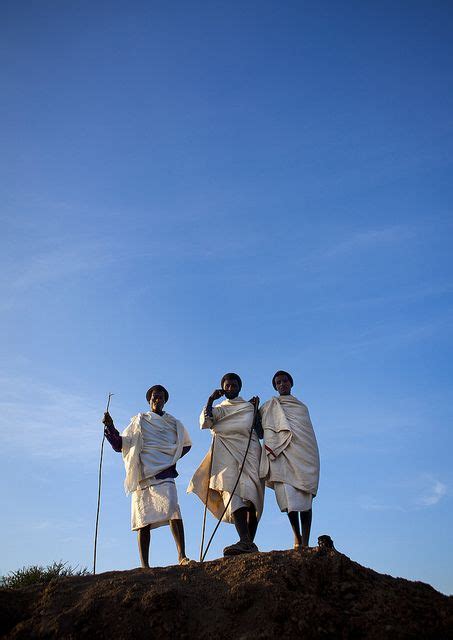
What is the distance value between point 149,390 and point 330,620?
454 cm

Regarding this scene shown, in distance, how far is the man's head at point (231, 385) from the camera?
8867 millimetres

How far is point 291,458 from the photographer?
819cm

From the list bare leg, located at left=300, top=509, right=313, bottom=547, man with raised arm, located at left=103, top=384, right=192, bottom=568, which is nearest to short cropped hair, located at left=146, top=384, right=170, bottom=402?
man with raised arm, located at left=103, top=384, right=192, bottom=568

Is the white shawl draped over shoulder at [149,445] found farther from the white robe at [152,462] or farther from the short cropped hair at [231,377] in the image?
the short cropped hair at [231,377]

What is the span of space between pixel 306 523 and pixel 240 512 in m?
0.84

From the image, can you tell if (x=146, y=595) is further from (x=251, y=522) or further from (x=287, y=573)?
(x=251, y=522)

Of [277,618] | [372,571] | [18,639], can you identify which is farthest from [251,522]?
[18,639]

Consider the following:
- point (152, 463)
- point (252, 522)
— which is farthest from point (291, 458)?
point (152, 463)

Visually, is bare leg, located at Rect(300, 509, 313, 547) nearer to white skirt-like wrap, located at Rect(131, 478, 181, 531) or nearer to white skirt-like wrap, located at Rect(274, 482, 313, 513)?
white skirt-like wrap, located at Rect(274, 482, 313, 513)

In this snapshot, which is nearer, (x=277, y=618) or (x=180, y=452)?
(x=277, y=618)

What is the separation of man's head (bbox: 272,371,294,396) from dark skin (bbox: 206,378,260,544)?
1.19 ft

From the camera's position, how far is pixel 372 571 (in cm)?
614

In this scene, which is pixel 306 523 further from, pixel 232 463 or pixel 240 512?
pixel 232 463

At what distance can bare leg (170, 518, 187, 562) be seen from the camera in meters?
7.61
